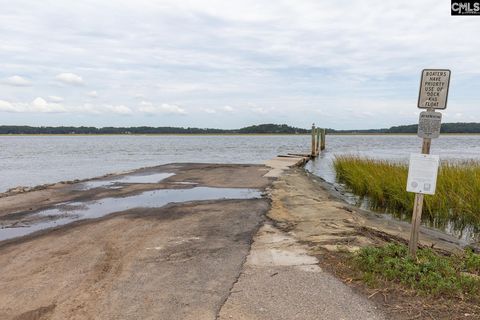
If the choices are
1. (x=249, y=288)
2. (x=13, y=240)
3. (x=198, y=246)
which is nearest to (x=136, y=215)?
(x=13, y=240)

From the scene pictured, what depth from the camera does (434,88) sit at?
473cm

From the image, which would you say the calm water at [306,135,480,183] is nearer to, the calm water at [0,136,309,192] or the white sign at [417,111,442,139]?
the calm water at [0,136,309,192]

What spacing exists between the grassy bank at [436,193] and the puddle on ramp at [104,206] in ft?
13.1

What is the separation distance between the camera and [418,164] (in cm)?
483

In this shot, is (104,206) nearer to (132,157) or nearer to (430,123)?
(430,123)

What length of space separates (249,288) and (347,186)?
12.8 meters

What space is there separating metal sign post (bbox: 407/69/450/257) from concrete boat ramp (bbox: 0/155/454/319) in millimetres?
1514

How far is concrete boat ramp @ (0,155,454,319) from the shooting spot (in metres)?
3.76

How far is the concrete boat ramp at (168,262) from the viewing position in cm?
376

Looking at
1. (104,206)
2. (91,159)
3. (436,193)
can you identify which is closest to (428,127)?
(436,193)

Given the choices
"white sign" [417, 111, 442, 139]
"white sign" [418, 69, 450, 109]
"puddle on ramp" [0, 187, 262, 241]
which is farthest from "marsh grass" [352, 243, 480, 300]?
"puddle on ramp" [0, 187, 262, 241]

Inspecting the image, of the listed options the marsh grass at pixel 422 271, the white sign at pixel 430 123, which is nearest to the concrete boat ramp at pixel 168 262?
the marsh grass at pixel 422 271

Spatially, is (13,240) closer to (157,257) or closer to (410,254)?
(157,257)

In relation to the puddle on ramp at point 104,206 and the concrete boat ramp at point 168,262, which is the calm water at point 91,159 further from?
the concrete boat ramp at point 168,262
